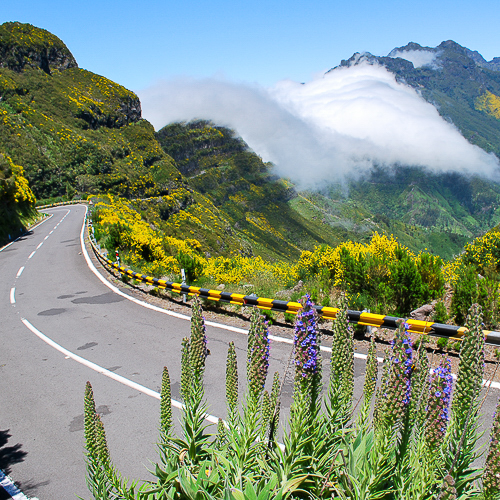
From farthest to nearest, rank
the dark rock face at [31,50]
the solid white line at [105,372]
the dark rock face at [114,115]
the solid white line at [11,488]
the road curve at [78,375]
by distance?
the dark rock face at [114,115] → the dark rock face at [31,50] → the solid white line at [105,372] → the road curve at [78,375] → the solid white line at [11,488]

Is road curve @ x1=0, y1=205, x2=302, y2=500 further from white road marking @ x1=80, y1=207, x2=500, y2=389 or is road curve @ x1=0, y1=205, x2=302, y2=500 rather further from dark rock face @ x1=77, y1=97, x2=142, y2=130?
dark rock face @ x1=77, y1=97, x2=142, y2=130

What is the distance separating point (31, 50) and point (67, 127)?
35048mm

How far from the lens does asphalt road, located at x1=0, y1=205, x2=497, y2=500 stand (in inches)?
188

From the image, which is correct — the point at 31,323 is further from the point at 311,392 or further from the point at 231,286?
the point at 311,392

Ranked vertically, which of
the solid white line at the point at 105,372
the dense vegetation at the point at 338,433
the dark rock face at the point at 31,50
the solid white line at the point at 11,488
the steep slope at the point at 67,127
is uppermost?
the dark rock face at the point at 31,50

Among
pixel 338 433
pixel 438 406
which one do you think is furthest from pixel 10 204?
pixel 438 406

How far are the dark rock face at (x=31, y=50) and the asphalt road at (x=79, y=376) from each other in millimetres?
112724

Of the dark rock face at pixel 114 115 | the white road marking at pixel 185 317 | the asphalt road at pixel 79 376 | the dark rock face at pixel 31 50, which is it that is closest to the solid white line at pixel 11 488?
the asphalt road at pixel 79 376

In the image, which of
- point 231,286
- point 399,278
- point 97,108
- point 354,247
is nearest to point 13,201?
point 231,286

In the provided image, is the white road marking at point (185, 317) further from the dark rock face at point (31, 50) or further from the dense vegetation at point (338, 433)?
the dark rock face at point (31, 50)

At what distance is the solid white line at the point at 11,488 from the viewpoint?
422 cm

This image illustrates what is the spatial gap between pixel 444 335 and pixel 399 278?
245 centimetres

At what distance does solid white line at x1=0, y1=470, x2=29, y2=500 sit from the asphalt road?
0.06 m

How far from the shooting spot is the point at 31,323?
10820mm
